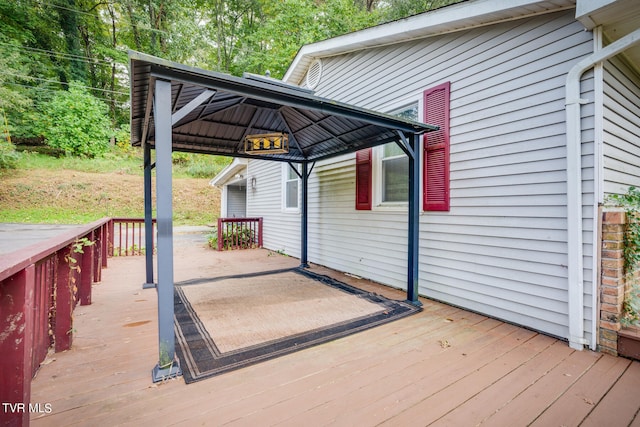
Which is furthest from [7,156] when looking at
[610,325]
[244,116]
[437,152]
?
[610,325]

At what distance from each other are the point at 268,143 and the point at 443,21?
2678 millimetres

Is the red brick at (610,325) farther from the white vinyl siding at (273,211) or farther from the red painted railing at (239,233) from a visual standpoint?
the red painted railing at (239,233)

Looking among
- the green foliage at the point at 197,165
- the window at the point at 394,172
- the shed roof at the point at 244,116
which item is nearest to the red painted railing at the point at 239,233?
the shed roof at the point at 244,116

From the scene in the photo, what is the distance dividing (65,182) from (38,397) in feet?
58.4

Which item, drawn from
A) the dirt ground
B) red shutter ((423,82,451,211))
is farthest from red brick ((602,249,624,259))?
the dirt ground

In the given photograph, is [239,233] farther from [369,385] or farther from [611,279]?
[611,279]

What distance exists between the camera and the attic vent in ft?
20.2

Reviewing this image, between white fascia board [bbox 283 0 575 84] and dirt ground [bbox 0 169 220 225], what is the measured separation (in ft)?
46.4

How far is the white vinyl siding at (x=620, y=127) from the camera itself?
100 inches

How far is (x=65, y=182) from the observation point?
48.8 ft

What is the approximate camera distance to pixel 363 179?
16.0 feet

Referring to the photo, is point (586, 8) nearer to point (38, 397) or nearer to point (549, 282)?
point (549, 282)

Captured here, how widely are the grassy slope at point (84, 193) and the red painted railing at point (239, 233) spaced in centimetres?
873

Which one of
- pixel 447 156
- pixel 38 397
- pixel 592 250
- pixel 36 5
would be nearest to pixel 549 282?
pixel 592 250
